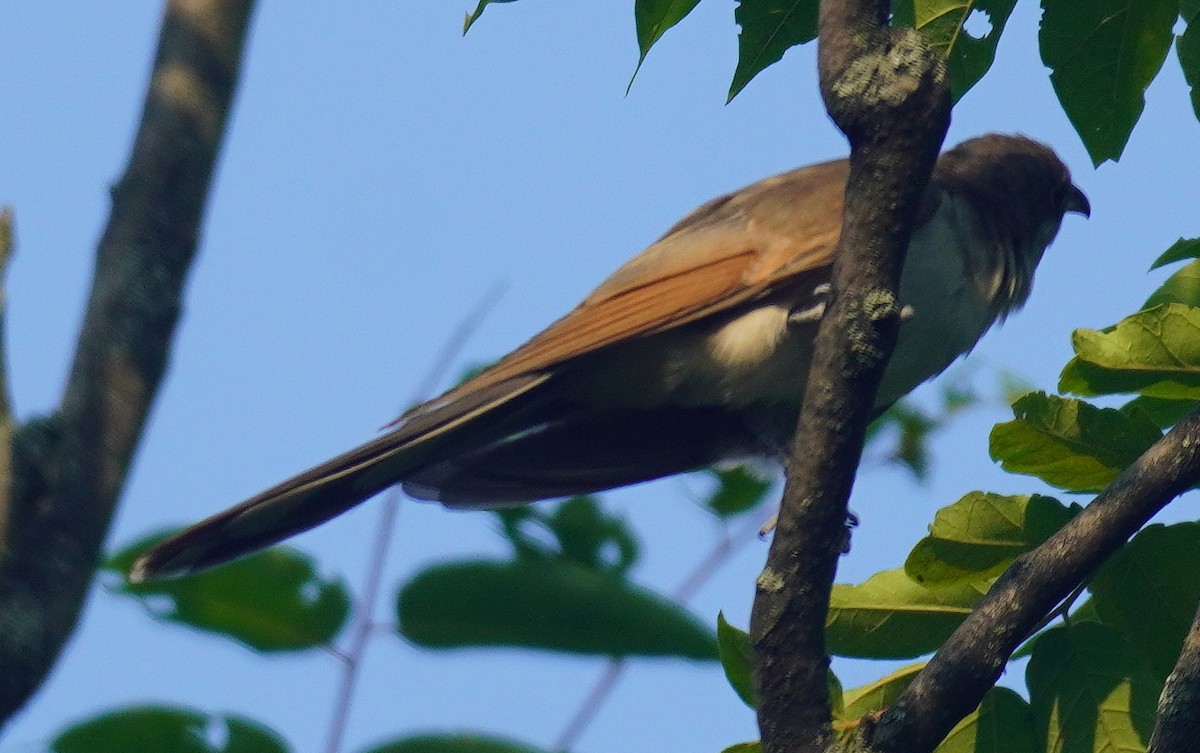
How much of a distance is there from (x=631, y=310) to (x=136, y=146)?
154 cm

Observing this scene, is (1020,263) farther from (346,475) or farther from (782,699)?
(782,699)

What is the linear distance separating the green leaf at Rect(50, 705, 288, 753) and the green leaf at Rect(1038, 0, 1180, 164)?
199 centimetres

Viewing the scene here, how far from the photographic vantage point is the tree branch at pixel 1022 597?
2369 millimetres

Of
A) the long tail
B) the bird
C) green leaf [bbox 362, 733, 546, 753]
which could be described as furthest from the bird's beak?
green leaf [bbox 362, 733, 546, 753]

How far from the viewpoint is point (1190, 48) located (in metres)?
2.96

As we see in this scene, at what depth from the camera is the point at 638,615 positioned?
249 cm

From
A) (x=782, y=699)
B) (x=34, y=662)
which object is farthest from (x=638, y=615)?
(x=34, y=662)

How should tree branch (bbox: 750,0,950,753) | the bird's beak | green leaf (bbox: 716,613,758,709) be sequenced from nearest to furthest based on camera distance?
tree branch (bbox: 750,0,950,753) < green leaf (bbox: 716,613,758,709) < the bird's beak

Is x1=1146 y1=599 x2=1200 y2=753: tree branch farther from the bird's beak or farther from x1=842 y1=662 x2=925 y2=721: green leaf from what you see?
the bird's beak

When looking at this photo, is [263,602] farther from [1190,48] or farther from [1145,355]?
[1190,48]

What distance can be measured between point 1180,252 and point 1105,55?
1.39 ft

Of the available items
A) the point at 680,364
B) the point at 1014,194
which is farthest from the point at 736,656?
the point at 1014,194

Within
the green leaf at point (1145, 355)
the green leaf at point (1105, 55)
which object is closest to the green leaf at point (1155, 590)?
the green leaf at point (1145, 355)

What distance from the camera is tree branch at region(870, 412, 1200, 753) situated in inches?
93.3
